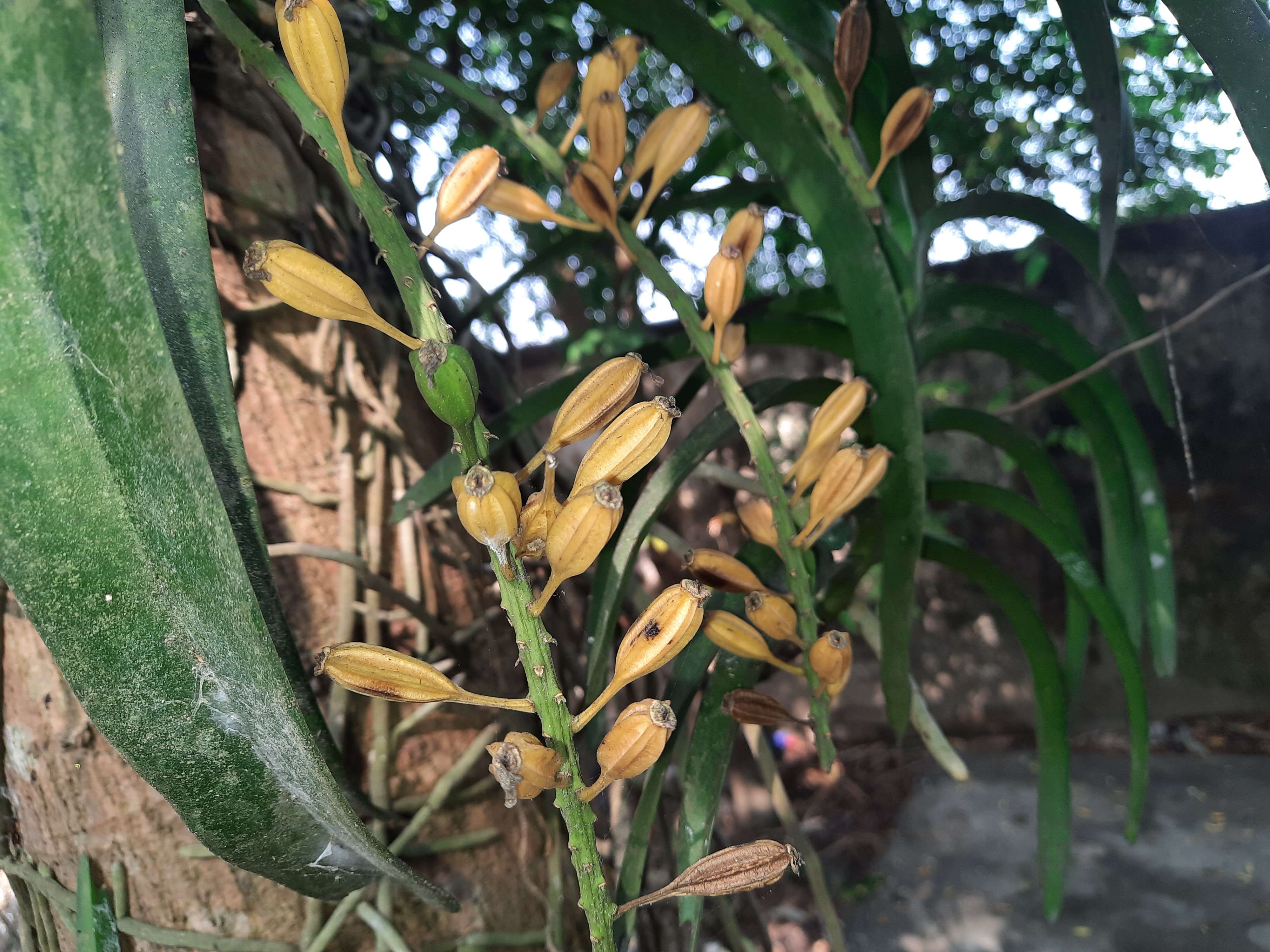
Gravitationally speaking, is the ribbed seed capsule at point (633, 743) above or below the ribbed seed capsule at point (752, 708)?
above

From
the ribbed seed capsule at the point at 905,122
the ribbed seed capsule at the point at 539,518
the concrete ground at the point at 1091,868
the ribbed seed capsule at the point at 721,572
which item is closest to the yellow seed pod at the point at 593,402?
the ribbed seed capsule at the point at 539,518

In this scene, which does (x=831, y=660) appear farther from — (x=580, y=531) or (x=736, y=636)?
(x=580, y=531)

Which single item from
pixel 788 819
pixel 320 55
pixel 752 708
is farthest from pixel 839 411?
pixel 788 819

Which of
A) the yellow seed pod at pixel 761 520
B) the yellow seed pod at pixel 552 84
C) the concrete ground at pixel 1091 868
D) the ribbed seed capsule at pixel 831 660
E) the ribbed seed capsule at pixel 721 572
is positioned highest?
the yellow seed pod at pixel 552 84

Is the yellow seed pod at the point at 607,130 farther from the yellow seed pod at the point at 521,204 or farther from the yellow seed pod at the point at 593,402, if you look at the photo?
the yellow seed pod at the point at 593,402

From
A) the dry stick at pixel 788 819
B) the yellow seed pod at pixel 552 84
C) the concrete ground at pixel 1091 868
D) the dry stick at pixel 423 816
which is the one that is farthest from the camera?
the concrete ground at pixel 1091 868

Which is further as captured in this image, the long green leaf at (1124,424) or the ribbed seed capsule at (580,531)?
the long green leaf at (1124,424)

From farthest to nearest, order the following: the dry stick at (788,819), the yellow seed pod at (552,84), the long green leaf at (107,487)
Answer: the dry stick at (788,819) → the yellow seed pod at (552,84) → the long green leaf at (107,487)
